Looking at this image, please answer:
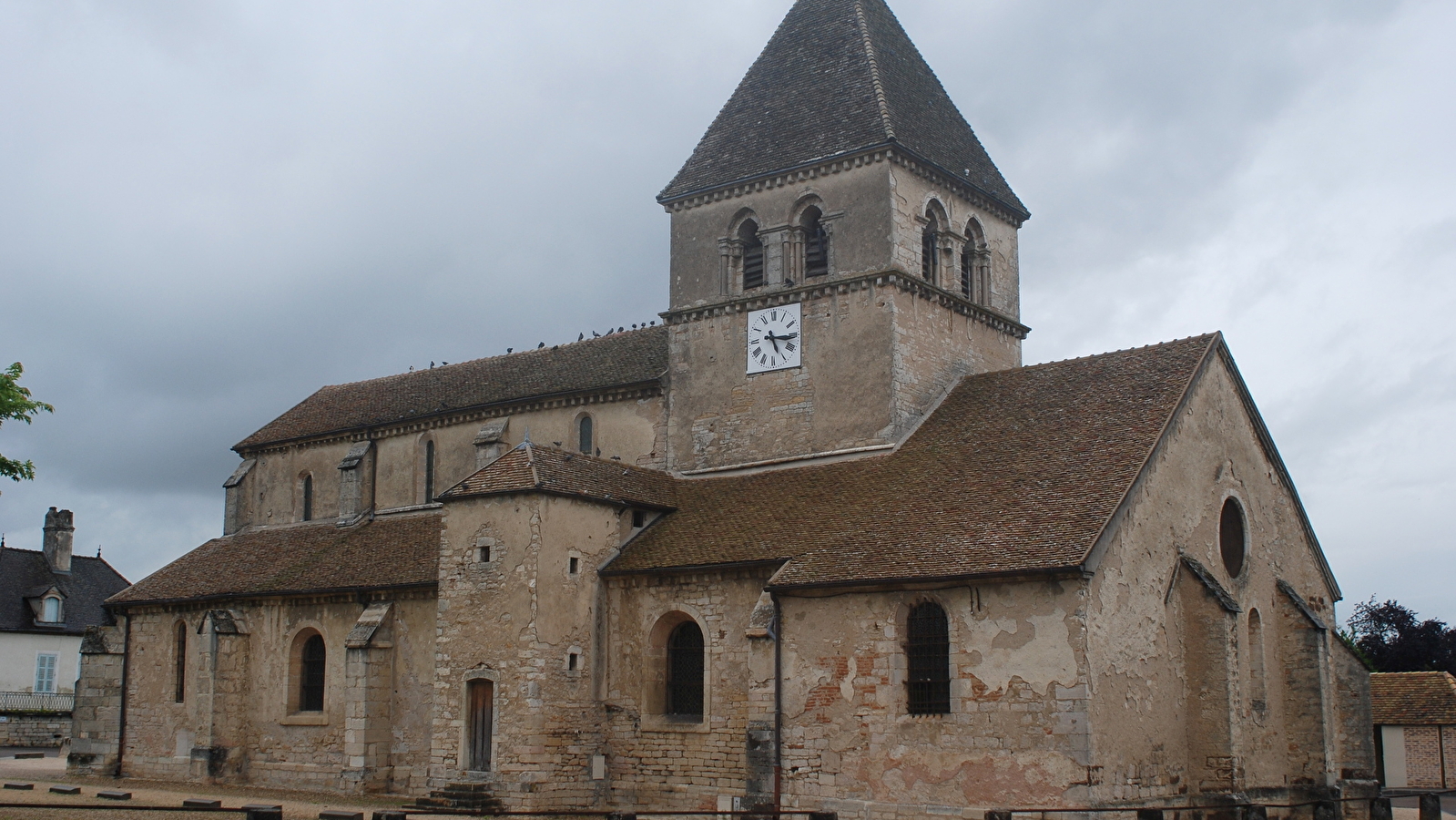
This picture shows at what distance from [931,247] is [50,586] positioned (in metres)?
44.5

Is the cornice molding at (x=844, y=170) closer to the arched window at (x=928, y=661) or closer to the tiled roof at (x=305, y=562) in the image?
the tiled roof at (x=305, y=562)

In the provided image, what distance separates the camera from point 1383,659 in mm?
64125

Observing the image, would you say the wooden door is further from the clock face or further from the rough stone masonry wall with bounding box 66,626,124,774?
the rough stone masonry wall with bounding box 66,626,124,774

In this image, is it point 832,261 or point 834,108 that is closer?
point 832,261

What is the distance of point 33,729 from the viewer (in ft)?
181

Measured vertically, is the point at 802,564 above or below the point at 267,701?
above

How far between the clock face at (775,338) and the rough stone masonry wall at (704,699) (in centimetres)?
620

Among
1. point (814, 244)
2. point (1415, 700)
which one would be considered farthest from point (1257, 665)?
point (1415, 700)

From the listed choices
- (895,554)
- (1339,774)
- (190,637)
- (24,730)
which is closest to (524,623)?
(895,554)

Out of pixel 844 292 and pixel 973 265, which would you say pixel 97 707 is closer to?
pixel 844 292

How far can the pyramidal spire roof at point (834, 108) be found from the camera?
3284 cm

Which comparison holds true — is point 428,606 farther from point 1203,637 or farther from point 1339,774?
point 1339,774

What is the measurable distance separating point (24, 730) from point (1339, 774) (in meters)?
47.7

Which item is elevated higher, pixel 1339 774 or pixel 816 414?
pixel 816 414
